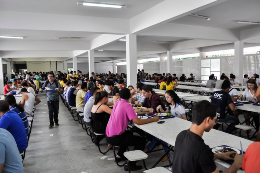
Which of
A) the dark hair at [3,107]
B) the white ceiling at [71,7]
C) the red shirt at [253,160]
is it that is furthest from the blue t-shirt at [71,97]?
the red shirt at [253,160]

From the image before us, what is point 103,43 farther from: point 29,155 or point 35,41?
point 29,155

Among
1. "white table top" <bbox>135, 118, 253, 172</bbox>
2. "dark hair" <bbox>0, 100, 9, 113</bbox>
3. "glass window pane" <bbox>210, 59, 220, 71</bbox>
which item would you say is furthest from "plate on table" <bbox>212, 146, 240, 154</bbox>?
"glass window pane" <bbox>210, 59, 220, 71</bbox>

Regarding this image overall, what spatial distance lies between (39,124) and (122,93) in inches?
148

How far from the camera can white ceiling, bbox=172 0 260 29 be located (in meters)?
5.36

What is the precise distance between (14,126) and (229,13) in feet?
20.7

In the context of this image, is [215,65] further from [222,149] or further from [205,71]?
[222,149]

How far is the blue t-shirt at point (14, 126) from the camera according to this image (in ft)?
7.98

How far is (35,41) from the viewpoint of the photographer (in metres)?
10.9

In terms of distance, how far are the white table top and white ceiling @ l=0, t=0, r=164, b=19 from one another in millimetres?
3354

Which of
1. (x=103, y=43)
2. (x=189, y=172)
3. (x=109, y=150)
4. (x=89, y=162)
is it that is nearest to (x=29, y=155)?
(x=89, y=162)

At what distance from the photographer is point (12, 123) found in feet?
8.20

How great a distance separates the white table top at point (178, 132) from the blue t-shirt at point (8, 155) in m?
1.45

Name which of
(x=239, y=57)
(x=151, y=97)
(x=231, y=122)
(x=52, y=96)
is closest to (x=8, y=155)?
(x=151, y=97)

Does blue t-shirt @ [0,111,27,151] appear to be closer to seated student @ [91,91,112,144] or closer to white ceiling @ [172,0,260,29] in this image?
seated student @ [91,91,112,144]
